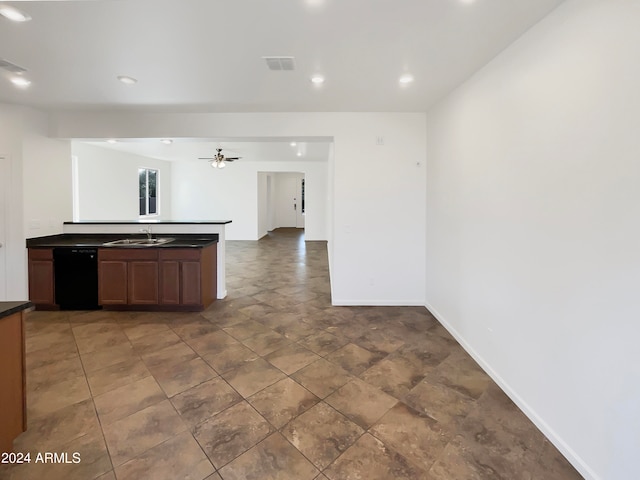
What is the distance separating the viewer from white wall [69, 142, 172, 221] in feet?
23.3

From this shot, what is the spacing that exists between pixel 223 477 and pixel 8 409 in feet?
4.27

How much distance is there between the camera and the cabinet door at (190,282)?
13.9 ft

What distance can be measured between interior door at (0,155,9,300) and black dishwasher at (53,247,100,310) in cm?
54

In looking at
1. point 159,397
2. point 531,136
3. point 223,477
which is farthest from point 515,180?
point 159,397

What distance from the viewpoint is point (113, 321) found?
401cm

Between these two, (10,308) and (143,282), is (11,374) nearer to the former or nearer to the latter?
(10,308)

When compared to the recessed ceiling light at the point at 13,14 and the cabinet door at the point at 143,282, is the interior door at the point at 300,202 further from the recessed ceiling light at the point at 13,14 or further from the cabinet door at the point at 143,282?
the recessed ceiling light at the point at 13,14

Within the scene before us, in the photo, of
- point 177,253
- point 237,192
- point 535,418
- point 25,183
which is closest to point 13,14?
point 177,253

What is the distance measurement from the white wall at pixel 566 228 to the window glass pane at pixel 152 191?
10033 millimetres

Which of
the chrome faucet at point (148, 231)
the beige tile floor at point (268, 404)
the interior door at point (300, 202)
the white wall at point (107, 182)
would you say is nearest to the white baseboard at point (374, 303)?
the beige tile floor at point (268, 404)

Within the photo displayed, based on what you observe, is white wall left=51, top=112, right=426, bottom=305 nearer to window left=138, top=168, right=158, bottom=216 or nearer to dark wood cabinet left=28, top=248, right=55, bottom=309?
dark wood cabinet left=28, top=248, right=55, bottom=309

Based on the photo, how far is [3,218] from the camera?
13.3 ft

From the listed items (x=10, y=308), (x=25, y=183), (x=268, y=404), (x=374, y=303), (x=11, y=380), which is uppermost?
(x=25, y=183)

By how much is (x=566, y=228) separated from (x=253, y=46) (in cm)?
257
